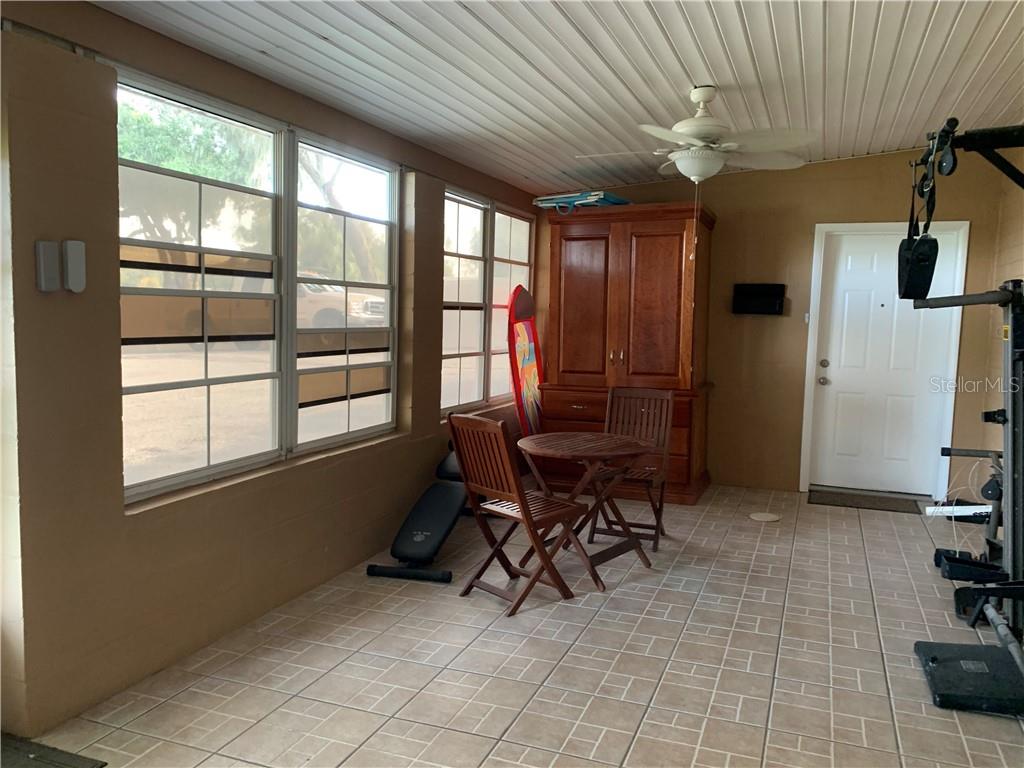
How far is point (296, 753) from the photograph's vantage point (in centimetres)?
241

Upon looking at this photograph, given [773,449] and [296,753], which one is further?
[773,449]

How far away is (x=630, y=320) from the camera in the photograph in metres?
5.82

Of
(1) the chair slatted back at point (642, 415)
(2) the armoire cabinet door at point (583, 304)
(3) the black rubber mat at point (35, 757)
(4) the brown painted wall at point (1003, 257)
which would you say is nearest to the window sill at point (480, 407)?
(2) the armoire cabinet door at point (583, 304)

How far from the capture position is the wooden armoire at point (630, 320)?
5641mm

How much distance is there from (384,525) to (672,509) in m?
2.23

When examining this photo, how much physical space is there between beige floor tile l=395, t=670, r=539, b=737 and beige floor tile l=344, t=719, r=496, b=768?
0.05 metres

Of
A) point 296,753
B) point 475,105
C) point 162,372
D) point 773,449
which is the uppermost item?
point 475,105

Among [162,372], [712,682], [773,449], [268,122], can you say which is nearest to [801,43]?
[268,122]

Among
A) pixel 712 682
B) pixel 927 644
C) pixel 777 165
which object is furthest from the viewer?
pixel 777 165

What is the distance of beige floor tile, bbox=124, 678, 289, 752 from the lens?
2.50 meters

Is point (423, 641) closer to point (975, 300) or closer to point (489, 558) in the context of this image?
point (489, 558)

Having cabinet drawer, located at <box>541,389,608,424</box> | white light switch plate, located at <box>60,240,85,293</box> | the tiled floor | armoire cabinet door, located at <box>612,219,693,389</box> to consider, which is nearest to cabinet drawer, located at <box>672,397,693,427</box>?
armoire cabinet door, located at <box>612,219,693,389</box>

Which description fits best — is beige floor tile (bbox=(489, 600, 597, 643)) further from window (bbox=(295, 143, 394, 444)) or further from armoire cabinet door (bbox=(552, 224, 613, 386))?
armoire cabinet door (bbox=(552, 224, 613, 386))

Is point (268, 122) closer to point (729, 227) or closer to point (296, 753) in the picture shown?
point (296, 753)
